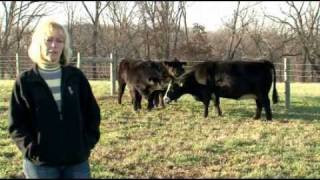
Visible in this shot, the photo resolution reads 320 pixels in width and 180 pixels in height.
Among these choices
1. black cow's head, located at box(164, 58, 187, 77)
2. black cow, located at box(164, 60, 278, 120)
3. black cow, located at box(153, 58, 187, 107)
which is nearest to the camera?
black cow, located at box(164, 60, 278, 120)

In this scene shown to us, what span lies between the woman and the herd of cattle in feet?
32.0

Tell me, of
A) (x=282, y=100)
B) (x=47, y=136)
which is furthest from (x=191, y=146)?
(x=282, y=100)

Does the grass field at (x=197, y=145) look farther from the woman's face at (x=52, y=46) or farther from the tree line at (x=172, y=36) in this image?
the tree line at (x=172, y=36)

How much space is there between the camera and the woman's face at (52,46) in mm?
4004

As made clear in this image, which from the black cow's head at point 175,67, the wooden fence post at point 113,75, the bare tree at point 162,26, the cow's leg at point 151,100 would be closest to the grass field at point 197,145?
the cow's leg at point 151,100

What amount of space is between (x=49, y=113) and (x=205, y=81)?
10.7 metres

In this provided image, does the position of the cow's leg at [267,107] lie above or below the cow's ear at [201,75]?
below

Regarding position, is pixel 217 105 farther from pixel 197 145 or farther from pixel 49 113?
pixel 49 113

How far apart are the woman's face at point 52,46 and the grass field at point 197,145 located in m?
1.68

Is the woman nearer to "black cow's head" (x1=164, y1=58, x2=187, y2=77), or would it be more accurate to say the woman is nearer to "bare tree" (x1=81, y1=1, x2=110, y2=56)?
"black cow's head" (x1=164, y1=58, x2=187, y2=77)

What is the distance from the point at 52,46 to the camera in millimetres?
4008

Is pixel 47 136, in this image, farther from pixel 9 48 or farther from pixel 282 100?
pixel 9 48

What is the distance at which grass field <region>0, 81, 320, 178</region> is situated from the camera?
8.04 metres

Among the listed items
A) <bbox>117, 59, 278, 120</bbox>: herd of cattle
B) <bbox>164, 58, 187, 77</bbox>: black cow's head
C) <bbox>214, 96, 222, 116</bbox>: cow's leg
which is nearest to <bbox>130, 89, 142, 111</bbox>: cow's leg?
<bbox>117, 59, 278, 120</bbox>: herd of cattle
